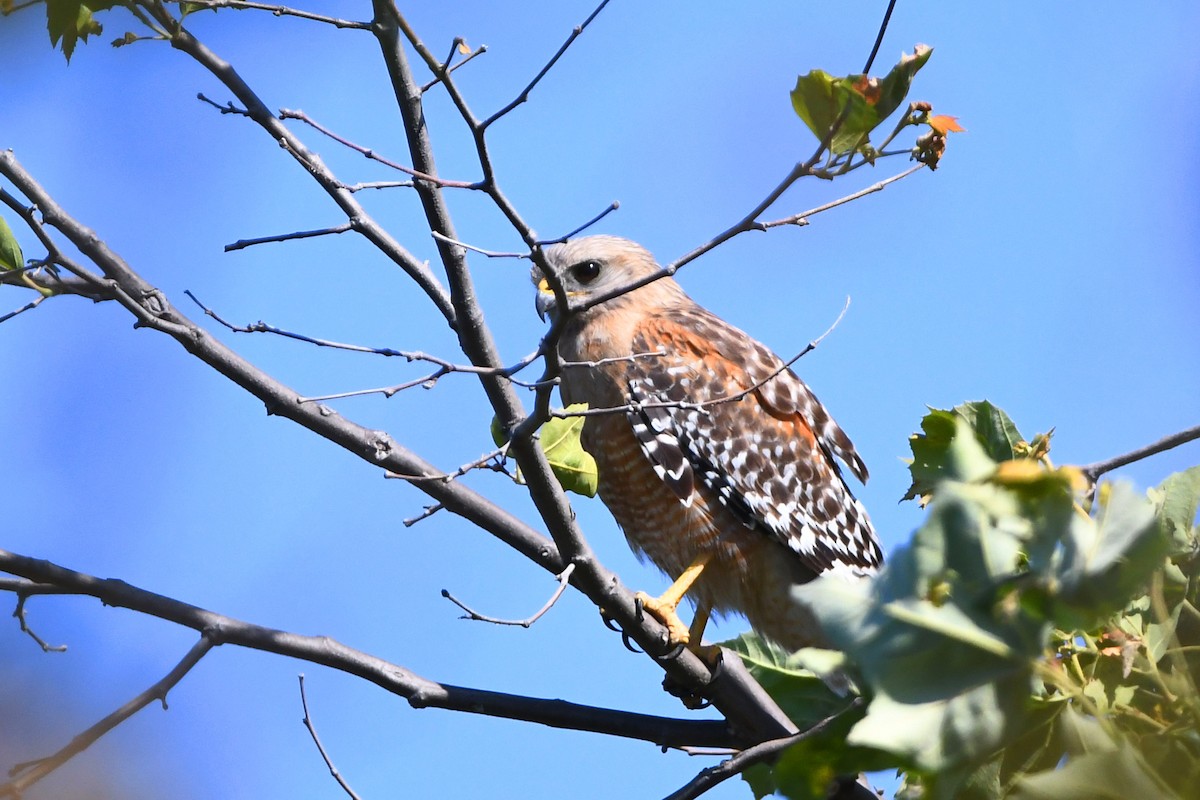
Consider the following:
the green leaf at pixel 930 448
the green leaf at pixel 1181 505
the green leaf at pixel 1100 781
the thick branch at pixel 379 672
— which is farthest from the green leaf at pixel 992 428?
the green leaf at pixel 1100 781

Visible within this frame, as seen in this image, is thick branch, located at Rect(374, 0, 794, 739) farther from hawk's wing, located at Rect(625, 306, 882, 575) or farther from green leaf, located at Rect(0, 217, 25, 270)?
hawk's wing, located at Rect(625, 306, 882, 575)

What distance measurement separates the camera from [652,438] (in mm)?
5324

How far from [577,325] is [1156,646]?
381 centimetres

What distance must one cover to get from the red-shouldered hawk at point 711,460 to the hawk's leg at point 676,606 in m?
0.01

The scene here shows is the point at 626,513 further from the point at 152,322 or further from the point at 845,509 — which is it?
the point at 152,322

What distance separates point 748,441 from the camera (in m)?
5.73

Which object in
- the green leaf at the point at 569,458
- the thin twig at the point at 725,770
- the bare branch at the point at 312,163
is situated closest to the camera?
the bare branch at the point at 312,163

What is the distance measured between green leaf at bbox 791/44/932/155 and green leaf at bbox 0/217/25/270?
2.07 meters

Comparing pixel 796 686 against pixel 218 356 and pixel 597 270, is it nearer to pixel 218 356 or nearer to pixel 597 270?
pixel 218 356

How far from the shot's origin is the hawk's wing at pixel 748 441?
5.40 metres

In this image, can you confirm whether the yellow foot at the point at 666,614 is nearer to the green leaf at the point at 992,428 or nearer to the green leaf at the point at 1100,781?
the green leaf at the point at 992,428

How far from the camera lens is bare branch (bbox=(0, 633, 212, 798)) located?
1.98m

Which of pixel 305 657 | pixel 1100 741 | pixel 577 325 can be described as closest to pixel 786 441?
pixel 577 325

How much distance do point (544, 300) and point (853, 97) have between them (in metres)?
3.44
